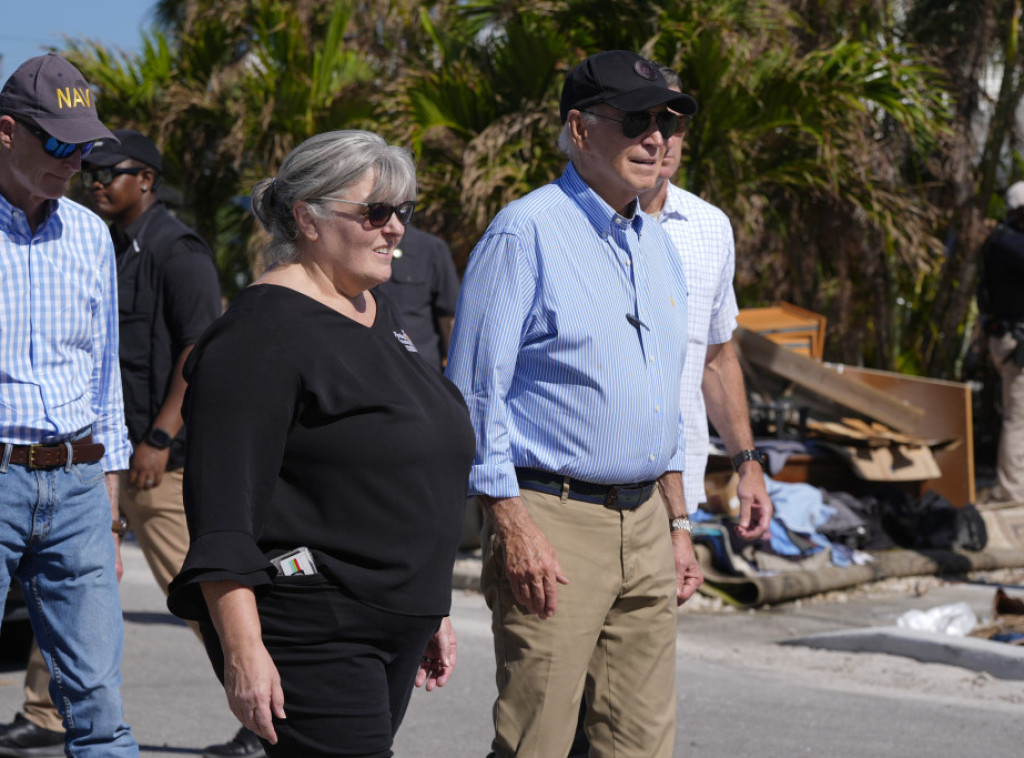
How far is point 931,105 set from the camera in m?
9.95

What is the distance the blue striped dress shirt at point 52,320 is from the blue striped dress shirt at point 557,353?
1047 mm

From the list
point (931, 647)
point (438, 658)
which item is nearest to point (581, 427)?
point (438, 658)

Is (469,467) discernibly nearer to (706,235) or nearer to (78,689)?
(78,689)

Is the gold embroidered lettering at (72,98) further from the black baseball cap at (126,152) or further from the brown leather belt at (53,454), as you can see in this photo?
the black baseball cap at (126,152)

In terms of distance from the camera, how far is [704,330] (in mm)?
4125

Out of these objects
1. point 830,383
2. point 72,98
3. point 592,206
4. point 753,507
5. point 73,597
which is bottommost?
point 830,383

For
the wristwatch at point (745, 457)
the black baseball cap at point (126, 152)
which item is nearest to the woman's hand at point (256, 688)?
the wristwatch at point (745, 457)

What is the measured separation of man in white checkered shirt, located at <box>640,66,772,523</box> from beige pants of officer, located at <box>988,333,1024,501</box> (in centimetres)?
595

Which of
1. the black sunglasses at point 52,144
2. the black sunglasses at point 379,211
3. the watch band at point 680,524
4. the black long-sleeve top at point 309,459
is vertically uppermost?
the black sunglasses at point 52,144

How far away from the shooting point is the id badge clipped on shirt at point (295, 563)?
2.41 metres

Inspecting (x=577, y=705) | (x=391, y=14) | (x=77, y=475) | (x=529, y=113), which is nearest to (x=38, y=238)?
(x=77, y=475)

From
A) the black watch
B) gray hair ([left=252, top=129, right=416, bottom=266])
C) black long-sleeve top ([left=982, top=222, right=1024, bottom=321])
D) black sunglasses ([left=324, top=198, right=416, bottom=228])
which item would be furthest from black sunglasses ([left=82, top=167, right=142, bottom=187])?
black long-sleeve top ([left=982, top=222, right=1024, bottom=321])

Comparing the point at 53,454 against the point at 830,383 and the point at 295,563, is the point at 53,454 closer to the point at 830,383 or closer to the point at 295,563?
the point at 295,563

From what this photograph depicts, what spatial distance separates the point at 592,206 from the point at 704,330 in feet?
3.04
